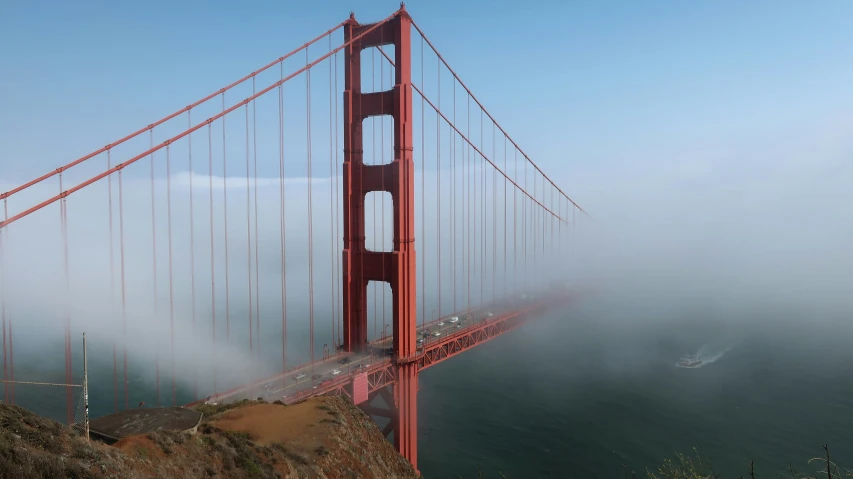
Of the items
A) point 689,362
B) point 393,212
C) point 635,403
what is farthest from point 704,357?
point 393,212

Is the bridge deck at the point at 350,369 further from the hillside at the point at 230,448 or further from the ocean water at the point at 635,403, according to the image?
the ocean water at the point at 635,403

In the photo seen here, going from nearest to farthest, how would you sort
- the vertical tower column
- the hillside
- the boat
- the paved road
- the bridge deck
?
the hillside → the paved road → the bridge deck → the vertical tower column → the boat

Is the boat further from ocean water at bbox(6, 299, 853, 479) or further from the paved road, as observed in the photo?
the paved road

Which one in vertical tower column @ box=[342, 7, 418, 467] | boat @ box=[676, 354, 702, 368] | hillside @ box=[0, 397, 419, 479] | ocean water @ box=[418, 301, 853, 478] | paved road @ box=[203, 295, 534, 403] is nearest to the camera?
hillside @ box=[0, 397, 419, 479]

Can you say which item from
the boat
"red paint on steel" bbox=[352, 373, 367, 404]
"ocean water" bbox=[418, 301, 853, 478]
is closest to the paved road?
"red paint on steel" bbox=[352, 373, 367, 404]

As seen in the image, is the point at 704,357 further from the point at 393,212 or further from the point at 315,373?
the point at 315,373

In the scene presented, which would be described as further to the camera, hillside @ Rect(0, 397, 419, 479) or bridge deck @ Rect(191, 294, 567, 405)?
bridge deck @ Rect(191, 294, 567, 405)
